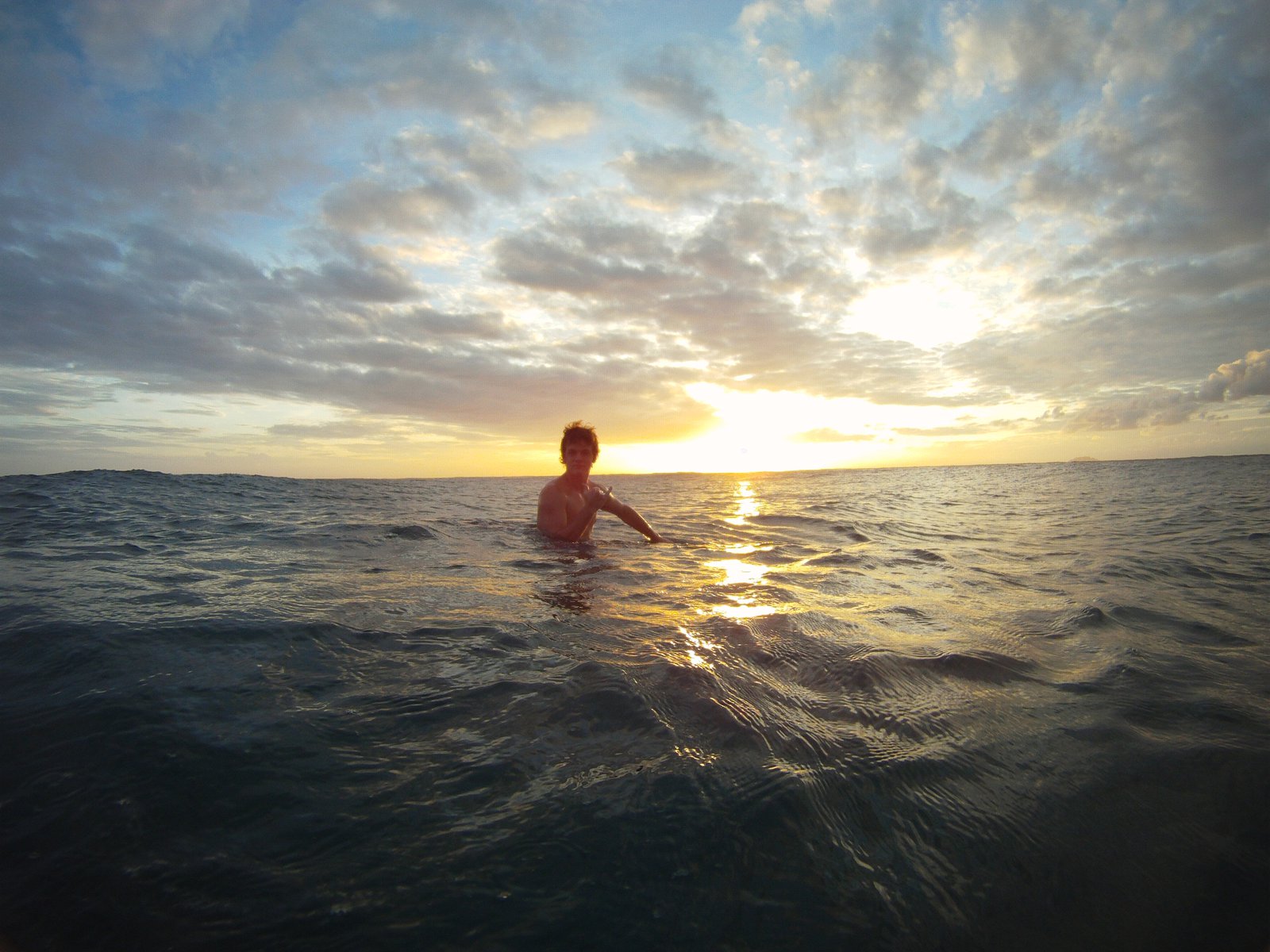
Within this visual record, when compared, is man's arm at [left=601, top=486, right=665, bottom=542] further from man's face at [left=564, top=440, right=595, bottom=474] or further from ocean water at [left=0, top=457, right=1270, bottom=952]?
ocean water at [left=0, top=457, right=1270, bottom=952]

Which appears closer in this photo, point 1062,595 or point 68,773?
point 68,773

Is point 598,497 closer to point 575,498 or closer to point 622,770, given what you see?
point 575,498

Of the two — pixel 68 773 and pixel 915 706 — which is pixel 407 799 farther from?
pixel 915 706

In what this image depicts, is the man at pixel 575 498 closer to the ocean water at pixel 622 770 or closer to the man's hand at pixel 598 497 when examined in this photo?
the man's hand at pixel 598 497

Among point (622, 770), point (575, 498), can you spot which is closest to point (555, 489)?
point (575, 498)

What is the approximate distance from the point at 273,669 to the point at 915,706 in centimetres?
353

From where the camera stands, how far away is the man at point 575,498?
959 cm

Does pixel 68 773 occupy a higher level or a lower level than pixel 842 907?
higher

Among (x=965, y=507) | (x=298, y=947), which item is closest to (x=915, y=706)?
(x=298, y=947)

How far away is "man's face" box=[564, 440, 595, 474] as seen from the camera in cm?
970

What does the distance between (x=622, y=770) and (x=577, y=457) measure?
780 centimetres

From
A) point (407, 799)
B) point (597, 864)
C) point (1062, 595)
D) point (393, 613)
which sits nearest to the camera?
point (597, 864)

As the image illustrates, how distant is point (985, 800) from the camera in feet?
6.86

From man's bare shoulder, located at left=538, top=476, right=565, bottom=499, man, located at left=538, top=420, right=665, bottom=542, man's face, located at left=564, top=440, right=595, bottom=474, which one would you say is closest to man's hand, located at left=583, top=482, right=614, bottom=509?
man, located at left=538, top=420, right=665, bottom=542
